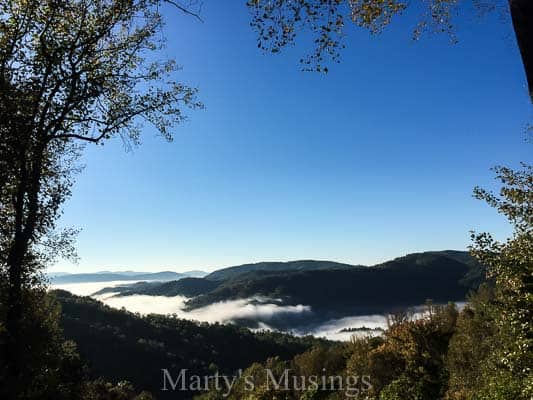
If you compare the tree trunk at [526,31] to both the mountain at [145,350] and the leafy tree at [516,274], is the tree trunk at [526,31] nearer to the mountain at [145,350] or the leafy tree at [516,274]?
the leafy tree at [516,274]

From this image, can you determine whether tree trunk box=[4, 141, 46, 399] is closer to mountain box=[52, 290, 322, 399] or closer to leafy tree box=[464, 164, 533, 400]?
leafy tree box=[464, 164, 533, 400]

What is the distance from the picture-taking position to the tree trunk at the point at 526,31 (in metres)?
5.47

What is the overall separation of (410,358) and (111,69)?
138 feet

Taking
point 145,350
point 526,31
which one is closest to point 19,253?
point 526,31

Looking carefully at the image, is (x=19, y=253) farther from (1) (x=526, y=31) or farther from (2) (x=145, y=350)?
(2) (x=145, y=350)

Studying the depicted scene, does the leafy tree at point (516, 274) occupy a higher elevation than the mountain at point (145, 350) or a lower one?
higher

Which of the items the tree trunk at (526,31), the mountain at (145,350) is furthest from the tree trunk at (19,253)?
the mountain at (145,350)

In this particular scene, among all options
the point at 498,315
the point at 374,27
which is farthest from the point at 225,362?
the point at 374,27

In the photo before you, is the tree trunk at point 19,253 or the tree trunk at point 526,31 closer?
the tree trunk at point 526,31

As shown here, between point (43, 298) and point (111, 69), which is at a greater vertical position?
point (111, 69)

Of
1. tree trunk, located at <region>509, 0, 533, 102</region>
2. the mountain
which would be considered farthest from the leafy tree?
the mountain

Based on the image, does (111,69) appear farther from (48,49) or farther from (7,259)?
(7,259)

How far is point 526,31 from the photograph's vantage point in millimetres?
5492

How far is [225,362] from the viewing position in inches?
7116
